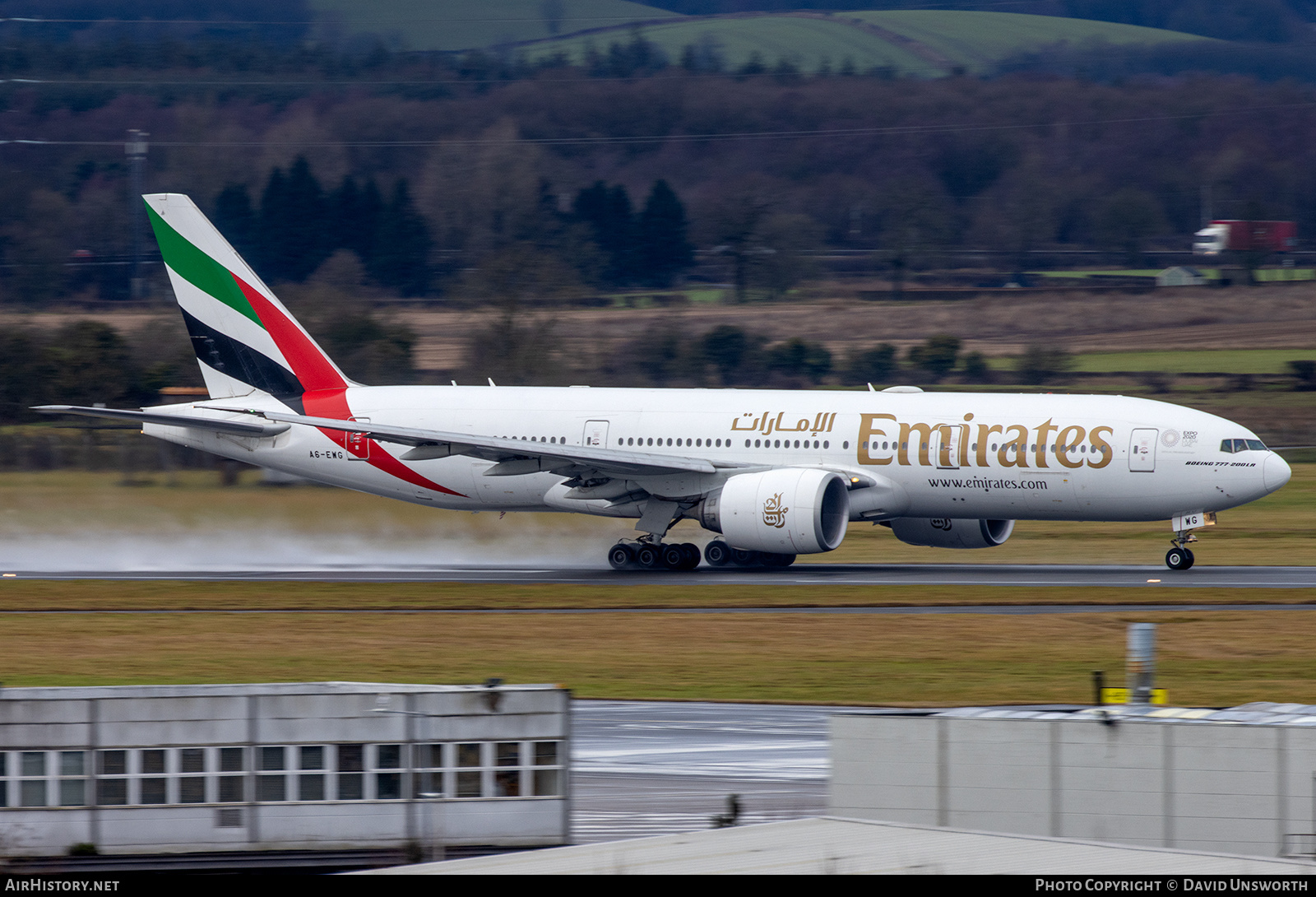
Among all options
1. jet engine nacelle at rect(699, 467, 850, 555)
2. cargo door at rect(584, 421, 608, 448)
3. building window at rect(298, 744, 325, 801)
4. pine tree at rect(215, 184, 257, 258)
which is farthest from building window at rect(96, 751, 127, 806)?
pine tree at rect(215, 184, 257, 258)

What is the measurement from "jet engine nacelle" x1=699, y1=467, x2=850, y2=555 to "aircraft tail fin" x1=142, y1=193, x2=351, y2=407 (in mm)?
11402

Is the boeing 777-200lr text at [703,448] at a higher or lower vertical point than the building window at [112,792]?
higher

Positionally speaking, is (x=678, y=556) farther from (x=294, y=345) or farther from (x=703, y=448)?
(x=294, y=345)

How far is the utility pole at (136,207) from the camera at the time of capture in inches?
3915

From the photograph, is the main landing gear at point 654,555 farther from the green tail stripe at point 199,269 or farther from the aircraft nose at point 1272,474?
the aircraft nose at point 1272,474

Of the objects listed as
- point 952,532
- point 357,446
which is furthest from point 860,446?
point 357,446

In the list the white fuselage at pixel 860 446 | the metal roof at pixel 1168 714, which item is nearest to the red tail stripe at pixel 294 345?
the white fuselage at pixel 860 446

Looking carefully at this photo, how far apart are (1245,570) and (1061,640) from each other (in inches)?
459

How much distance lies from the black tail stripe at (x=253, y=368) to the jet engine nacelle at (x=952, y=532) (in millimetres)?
15293

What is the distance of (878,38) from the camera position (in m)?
158

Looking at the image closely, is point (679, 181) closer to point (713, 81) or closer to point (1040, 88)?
point (713, 81)

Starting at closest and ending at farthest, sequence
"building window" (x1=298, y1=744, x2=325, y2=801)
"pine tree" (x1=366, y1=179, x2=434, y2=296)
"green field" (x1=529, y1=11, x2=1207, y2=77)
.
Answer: "building window" (x1=298, y1=744, x2=325, y2=801), "pine tree" (x1=366, y1=179, x2=434, y2=296), "green field" (x1=529, y1=11, x2=1207, y2=77)

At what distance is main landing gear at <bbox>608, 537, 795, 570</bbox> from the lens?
3738 centimetres

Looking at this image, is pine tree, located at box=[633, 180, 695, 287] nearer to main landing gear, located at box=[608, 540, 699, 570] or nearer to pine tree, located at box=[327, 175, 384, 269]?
pine tree, located at box=[327, 175, 384, 269]
